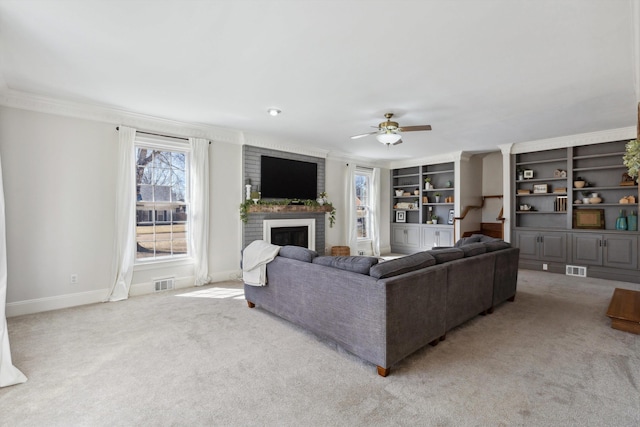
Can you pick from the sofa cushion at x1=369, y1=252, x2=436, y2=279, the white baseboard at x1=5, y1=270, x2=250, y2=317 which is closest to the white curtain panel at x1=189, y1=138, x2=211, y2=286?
Answer: the white baseboard at x1=5, y1=270, x2=250, y2=317

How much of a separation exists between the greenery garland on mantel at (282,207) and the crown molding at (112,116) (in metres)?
1.15

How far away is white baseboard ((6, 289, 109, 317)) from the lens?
344 cm

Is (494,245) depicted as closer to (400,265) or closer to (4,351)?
(400,265)

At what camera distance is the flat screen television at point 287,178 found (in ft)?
18.5

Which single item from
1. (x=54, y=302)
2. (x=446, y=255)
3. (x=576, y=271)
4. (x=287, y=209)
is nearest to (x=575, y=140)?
(x=576, y=271)

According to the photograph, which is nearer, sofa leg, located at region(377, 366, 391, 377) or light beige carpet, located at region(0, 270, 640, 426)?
light beige carpet, located at region(0, 270, 640, 426)

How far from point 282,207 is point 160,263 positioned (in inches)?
88.2

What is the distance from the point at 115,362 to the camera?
2.41m

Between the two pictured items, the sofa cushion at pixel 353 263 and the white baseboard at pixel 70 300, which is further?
the white baseboard at pixel 70 300

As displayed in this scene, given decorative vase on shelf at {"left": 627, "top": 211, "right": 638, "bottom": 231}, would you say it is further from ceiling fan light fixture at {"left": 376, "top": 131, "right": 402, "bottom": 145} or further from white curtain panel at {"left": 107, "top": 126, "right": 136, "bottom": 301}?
white curtain panel at {"left": 107, "top": 126, "right": 136, "bottom": 301}

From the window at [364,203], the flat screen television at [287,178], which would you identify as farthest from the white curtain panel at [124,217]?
the window at [364,203]

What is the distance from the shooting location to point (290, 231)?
19.7 ft

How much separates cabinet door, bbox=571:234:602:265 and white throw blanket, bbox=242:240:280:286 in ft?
18.4

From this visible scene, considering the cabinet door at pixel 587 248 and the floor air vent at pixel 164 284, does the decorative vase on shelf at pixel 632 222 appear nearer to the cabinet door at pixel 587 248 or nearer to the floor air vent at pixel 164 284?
the cabinet door at pixel 587 248
